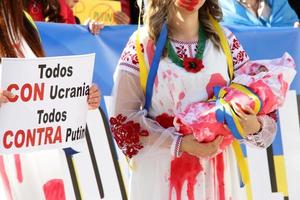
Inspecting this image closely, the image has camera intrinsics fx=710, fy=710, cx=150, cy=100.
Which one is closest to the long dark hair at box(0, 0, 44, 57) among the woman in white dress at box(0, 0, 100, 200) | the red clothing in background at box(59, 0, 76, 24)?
the woman in white dress at box(0, 0, 100, 200)

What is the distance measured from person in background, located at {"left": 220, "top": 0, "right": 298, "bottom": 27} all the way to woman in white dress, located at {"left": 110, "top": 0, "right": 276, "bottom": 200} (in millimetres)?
2117

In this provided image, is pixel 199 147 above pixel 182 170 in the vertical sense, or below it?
above

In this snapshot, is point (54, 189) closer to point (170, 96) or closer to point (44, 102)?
point (44, 102)

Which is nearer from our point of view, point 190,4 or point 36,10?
point 190,4

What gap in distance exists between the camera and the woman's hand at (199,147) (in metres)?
2.73

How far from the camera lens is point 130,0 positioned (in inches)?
234

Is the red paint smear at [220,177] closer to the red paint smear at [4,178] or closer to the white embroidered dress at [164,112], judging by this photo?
the white embroidered dress at [164,112]

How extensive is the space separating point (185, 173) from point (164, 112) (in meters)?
0.26

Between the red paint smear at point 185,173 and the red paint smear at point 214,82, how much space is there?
0.27 m

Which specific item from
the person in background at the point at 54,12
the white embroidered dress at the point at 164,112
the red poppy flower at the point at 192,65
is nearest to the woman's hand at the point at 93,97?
the white embroidered dress at the point at 164,112

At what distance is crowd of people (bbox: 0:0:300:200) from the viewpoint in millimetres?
2795

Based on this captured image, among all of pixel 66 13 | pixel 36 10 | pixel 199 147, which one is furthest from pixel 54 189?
pixel 66 13

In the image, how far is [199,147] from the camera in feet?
8.98

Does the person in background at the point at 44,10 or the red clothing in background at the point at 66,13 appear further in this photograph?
the red clothing in background at the point at 66,13
